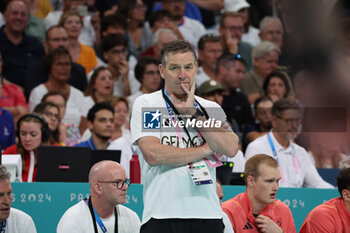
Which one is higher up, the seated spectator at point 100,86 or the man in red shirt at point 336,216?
the seated spectator at point 100,86

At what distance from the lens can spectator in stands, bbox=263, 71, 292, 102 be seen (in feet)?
28.0

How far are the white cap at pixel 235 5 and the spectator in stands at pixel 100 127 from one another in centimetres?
496

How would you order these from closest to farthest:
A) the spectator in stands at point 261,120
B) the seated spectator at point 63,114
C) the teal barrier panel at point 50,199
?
the teal barrier panel at point 50,199 < the seated spectator at point 63,114 < the spectator in stands at point 261,120

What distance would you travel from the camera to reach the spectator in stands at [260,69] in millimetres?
9375

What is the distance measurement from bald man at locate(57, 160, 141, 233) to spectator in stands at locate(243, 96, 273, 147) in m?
3.66

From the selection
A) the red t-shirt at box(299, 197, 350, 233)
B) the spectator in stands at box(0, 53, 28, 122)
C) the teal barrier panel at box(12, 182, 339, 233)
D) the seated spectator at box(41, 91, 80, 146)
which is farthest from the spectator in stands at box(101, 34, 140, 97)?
the red t-shirt at box(299, 197, 350, 233)

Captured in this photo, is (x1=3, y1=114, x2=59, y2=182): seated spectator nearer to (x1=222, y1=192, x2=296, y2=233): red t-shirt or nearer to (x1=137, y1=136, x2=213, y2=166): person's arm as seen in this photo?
(x1=222, y1=192, x2=296, y2=233): red t-shirt

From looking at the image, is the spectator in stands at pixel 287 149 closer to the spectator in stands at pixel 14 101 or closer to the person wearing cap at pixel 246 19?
the spectator in stands at pixel 14 101

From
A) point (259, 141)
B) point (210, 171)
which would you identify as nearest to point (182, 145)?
point (210, 171)

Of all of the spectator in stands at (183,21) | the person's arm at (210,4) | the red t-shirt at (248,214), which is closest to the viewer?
the red t-shirt at (248,214)

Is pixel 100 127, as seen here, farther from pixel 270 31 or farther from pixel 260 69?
pixel 270 31

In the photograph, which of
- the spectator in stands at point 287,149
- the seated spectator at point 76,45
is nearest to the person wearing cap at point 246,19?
the seated spectator at point 76,45

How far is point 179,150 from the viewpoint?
292 centimetres

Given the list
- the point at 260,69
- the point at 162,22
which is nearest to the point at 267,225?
the point at 260,69
